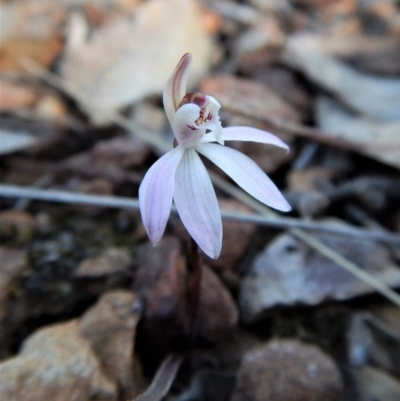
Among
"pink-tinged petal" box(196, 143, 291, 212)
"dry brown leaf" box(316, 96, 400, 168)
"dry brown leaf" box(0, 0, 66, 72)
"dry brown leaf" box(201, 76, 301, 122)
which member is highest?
"pink-tinged petal" box(196, 143, 291, 212)

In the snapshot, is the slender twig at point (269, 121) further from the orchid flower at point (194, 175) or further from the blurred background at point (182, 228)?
the orchid flower at point (194, 175)

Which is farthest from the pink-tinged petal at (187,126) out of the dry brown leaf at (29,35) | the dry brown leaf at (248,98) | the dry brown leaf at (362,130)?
the dry brown leaf at (29,35)

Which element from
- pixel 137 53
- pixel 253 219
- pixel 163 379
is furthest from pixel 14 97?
pixel 163 379

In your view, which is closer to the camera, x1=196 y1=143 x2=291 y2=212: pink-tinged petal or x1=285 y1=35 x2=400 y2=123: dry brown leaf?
x1=196 y1=143 x2=291 y2=212: pink-tinged petal

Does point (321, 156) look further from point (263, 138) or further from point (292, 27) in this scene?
point (292, 27)

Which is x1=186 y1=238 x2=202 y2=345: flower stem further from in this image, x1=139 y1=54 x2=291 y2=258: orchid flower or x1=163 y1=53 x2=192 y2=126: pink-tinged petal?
x1=163 y1=53 x2=192 y2=126: pink-tinged petal

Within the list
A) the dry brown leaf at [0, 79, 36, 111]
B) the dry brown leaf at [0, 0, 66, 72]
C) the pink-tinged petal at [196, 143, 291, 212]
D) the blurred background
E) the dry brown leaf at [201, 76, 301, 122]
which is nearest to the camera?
the pink-tinged petal at [196, 143, 291, 212]

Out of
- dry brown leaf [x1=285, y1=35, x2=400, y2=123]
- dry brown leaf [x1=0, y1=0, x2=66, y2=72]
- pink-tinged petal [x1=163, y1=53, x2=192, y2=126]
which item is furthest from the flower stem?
dry brown leaf [x1=0, y1=0, x2=66, y2=72]
